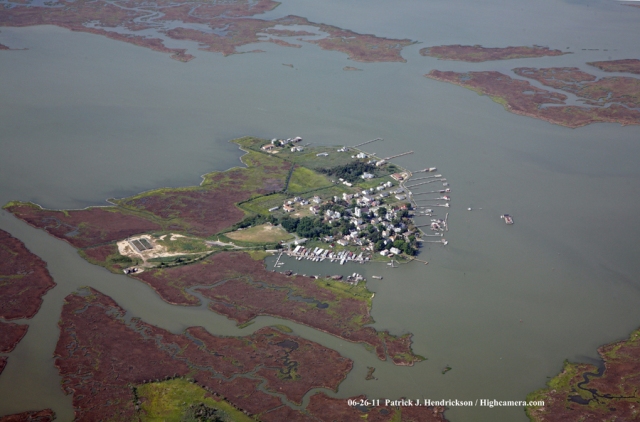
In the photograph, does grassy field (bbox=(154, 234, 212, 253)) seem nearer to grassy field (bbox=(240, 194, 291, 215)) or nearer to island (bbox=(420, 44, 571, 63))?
grassy field (bbox=(240, 194, 291, 215))

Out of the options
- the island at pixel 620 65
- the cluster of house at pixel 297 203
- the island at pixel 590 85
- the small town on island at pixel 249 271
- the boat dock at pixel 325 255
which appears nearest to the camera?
the small town on island at pixel 249 271

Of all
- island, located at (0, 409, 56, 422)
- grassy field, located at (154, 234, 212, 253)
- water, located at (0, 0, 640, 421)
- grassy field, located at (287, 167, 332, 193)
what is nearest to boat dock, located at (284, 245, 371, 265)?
water, located at (0, 0, 640, 421)

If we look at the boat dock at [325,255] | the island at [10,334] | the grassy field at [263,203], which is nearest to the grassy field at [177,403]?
A: the island at [10,334]

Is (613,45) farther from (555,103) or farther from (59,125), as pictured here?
(59,125)

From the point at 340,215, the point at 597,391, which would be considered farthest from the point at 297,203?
the point at 597,391

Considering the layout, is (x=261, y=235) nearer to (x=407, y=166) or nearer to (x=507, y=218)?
(x=407, y=166)

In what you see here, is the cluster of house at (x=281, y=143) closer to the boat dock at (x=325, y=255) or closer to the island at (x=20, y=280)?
the boat dock at (x=325, y=255)
